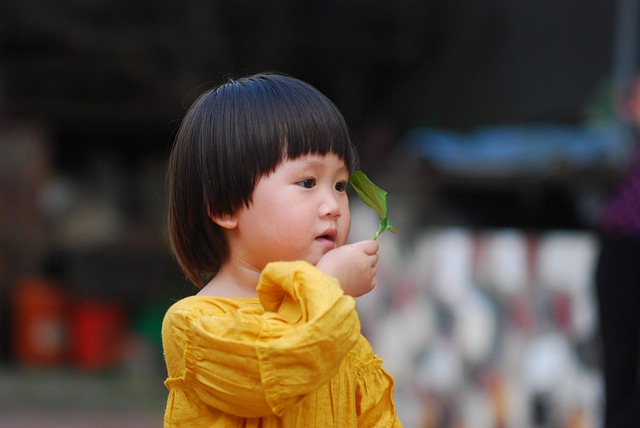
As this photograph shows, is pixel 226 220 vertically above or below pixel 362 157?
above

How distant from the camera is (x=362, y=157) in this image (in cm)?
784

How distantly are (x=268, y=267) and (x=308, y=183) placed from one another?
189mm

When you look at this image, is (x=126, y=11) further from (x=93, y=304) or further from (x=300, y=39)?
(x=93, y=304)

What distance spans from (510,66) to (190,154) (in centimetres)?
606

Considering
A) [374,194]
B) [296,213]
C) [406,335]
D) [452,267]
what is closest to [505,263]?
[452,267]

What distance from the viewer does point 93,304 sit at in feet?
27.8

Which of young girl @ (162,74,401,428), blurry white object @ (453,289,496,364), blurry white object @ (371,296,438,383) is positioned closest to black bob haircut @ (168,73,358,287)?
young girl @ (162,74,401,428)

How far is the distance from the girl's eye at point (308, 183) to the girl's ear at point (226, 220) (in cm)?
14

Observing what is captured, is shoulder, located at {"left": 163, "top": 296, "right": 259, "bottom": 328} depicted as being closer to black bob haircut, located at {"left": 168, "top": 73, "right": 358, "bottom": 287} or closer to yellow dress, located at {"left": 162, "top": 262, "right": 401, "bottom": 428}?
yellow dress, located at {"left": 162, "top": 262, "right": 401, "bottom": 428}

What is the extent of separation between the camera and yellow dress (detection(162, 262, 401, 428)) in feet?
5.97


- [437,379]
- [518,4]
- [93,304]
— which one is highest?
[518,4]

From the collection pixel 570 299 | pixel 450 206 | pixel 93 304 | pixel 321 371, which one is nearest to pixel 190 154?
pixel 321 371

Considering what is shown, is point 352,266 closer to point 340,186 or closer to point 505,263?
point 340,186

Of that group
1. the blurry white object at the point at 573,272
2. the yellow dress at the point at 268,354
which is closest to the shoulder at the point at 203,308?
the yellow dress at the point at 268,354
